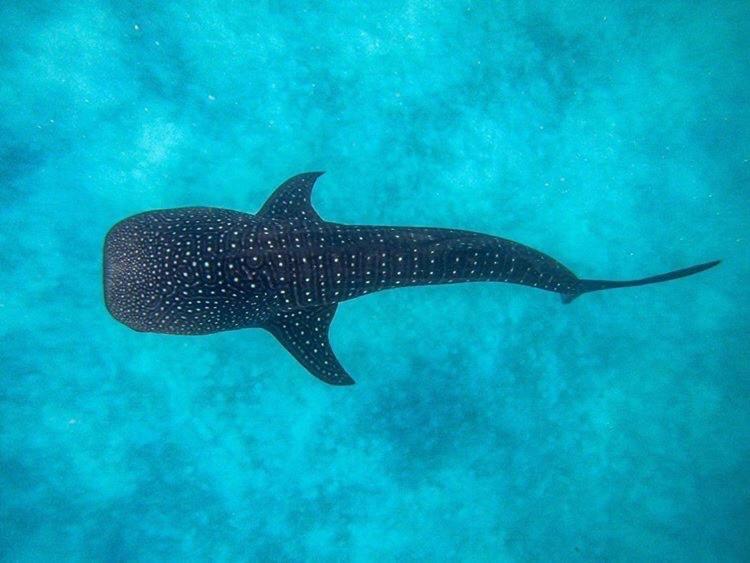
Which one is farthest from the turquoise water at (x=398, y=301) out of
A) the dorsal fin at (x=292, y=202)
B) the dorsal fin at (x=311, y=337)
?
the dorsal fin at (x=311, y=337)

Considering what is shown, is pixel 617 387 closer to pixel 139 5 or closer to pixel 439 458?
pixel 439 458

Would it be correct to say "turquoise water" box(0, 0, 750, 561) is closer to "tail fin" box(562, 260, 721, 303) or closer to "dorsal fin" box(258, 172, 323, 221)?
"dorsal fin" box(258, 172, 323, 221)

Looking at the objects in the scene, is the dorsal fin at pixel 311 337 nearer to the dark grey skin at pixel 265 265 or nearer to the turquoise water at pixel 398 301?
the dark grey skin at pixel 265 265

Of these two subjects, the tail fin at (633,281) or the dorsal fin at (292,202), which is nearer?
the tail fin at (633,281)

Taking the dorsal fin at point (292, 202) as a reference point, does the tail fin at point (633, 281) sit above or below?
below

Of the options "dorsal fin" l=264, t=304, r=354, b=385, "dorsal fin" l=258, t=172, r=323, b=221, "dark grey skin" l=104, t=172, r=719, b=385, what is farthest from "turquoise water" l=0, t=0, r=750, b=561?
"dark grey skin" l=104, t=172, r=719, b=385

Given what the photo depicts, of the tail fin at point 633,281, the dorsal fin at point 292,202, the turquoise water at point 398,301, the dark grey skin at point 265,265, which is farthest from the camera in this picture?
the turquoise water at point 398,301

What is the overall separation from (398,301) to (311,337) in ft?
4.34

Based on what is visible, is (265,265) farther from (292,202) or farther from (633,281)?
(633,281)

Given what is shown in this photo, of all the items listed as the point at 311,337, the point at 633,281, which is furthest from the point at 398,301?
the point at 633,281

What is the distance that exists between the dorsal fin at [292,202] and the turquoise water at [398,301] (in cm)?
64

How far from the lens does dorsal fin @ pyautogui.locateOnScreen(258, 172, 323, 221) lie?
460cm

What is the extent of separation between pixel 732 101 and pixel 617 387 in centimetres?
389

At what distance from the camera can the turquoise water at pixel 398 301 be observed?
502 cm
